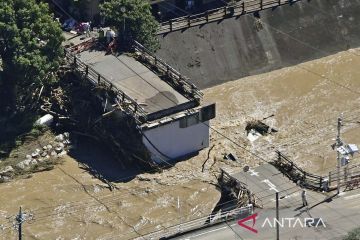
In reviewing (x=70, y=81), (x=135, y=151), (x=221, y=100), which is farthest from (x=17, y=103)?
(x=221, y=100)

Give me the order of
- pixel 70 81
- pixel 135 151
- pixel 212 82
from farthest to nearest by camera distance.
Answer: pixel 212 82 < pixel 70 81 < pixel 135 151

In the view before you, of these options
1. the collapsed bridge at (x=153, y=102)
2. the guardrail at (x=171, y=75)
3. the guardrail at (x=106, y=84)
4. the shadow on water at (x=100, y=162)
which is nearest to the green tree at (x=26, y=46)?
the guardrail at (x=106, y=84)

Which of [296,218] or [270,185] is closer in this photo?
[296,218]

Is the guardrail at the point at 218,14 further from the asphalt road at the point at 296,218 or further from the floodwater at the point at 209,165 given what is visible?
the asphalt road at the point at 296,218

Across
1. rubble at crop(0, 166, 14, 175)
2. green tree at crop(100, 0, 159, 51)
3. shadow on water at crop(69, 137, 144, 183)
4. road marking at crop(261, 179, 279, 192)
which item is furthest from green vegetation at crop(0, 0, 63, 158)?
road marking at crop(261, 179, 279, 192)

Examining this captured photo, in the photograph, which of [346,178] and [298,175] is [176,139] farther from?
[346,178]

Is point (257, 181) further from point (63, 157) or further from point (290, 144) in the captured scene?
point (63, 157)

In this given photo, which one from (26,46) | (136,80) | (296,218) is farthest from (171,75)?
(296,218)

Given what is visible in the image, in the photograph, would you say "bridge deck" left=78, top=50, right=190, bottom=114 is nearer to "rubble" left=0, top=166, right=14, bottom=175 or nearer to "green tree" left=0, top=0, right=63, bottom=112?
"green tree" left=0, top=0, right=63, bottom=112
